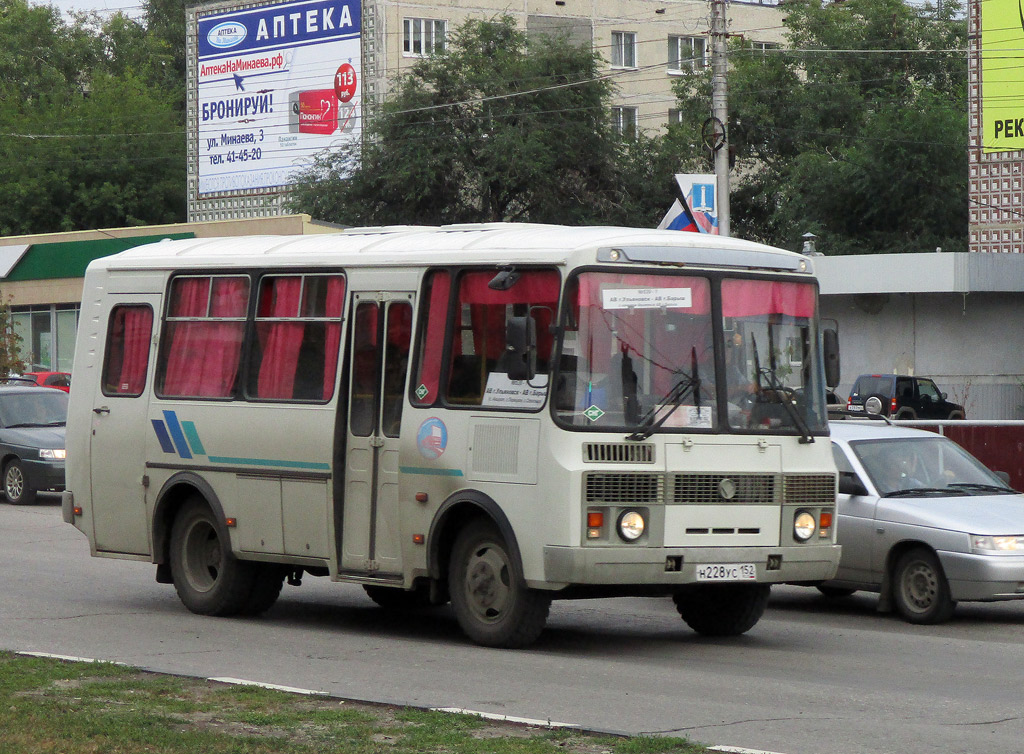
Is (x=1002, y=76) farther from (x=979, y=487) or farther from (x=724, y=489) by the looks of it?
(x=724, y=489)

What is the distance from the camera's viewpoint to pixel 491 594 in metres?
10.7

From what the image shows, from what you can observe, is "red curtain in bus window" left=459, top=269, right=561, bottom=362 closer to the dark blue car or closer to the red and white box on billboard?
the dark blue car

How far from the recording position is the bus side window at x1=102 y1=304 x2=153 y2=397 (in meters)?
13.1

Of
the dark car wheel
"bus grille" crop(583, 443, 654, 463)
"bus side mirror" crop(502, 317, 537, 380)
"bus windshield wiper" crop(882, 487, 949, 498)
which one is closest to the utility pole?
"bus windshield wiper" crop(882, 487, 949, 498)

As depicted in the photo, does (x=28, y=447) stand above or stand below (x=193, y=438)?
below

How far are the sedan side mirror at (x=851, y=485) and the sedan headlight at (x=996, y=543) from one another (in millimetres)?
1192

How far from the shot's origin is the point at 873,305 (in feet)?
136

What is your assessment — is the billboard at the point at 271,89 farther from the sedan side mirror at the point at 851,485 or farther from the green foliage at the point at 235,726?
the green foliage at the point at 235,726

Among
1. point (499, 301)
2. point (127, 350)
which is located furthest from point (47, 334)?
point (499, 301)

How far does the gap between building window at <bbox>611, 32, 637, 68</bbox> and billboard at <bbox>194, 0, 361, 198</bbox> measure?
590 inches

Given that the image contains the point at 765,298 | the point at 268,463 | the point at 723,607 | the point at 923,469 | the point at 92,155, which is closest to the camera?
the point at 765,298

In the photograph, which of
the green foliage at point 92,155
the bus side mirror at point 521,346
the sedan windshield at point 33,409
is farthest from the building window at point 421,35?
the bus side mirror at point 521,346

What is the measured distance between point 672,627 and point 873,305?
3021 centimetres

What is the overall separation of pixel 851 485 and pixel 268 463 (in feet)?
15.7
